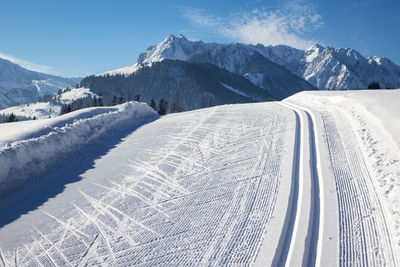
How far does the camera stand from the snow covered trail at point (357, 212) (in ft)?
11.3

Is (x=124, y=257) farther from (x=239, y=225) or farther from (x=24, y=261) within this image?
(x=239, y=225)

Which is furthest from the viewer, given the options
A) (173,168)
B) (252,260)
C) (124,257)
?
(173,168)

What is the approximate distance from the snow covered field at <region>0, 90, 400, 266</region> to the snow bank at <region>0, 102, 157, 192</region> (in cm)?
4

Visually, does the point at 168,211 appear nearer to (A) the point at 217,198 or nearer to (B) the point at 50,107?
(A) the point at 217,198

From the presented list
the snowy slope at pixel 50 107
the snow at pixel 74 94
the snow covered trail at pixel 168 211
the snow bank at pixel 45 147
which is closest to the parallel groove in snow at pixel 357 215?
the snow covered trail at pixel 168 211

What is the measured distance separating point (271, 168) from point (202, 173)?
139cm

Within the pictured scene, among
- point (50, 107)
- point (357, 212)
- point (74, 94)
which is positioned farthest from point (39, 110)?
point (357, 212)

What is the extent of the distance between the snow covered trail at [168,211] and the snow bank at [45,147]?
54 cm

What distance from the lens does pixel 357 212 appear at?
4246 mm

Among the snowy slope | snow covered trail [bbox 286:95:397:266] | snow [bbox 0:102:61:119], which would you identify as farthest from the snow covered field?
snow [bbox 0:102:61:119]

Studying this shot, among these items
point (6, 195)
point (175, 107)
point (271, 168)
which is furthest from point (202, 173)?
point (175, 107)

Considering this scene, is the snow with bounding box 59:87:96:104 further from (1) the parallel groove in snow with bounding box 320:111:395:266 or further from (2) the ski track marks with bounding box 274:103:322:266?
(1) the parallel groove in snow with bounding box 320:111:395:266

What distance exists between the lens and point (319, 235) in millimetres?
3822

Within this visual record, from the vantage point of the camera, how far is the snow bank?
592 cm
